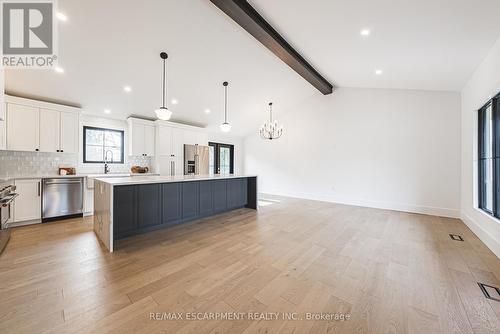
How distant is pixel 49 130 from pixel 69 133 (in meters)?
0.30

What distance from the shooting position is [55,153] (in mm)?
4289

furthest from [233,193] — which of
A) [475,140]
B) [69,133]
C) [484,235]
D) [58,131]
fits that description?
[475,140]

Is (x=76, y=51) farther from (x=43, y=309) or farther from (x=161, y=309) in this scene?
(x=161, y=309)

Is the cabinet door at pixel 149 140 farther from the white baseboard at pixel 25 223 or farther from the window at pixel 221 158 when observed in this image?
the white baseboard at pixel 25 223

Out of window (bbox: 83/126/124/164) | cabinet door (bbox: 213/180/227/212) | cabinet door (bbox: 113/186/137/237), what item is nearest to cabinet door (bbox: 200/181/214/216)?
cabinet door (bbox: 213/180/227/212)

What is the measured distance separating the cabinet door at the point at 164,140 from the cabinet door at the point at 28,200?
250cm

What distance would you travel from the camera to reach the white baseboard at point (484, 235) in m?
2.62

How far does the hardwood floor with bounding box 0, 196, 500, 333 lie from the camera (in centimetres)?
144

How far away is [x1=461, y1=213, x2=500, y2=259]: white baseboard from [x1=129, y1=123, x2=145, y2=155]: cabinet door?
Result: 7.00 metres

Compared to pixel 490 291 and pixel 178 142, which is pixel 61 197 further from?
pixel 490 291

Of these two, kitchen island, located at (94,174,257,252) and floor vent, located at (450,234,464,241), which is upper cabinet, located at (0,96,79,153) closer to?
kitchen island, located at (94,174,257,252)

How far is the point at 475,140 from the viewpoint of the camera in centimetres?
354

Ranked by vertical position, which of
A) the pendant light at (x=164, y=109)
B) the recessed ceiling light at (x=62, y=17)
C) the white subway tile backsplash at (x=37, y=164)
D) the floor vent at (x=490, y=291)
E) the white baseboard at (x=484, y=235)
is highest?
the recessed ceiling light at (x=62, y=17)

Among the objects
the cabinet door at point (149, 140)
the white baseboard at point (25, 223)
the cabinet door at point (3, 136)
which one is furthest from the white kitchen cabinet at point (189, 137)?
the white baseboard at point (25, 223)
